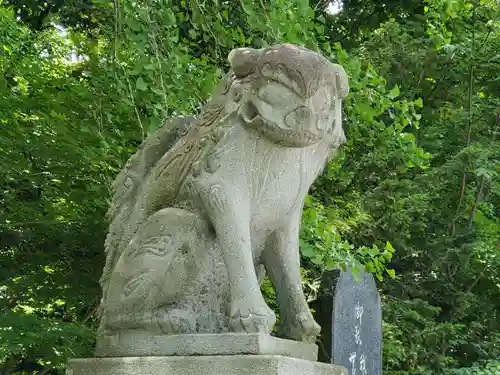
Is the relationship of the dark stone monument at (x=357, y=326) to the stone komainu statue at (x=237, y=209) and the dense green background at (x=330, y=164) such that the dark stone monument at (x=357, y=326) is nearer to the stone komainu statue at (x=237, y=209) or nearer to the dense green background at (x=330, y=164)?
the dense green background at (x=330, y=164)

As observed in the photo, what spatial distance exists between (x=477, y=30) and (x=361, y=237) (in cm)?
294

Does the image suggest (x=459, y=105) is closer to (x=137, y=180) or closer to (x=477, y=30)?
(x=477, y=30)

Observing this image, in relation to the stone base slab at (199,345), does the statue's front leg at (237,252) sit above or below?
above

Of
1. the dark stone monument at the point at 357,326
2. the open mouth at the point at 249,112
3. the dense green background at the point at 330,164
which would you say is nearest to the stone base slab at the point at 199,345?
the open mouth at the point at 249,112

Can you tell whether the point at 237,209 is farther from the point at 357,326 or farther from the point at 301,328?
the point at 357,326

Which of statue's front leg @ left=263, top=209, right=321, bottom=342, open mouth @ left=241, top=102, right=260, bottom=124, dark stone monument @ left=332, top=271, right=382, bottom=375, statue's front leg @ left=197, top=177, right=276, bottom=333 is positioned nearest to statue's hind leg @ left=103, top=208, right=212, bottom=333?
statue's front leg @ left=197, top=177, right=276, bottom=333

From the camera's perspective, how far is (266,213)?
3.07 metres

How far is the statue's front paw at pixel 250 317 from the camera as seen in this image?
2.80 meters

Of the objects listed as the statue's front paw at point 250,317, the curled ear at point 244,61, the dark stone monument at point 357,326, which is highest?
the curled ear at point 244,61

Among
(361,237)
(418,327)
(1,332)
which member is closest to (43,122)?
(1,332)

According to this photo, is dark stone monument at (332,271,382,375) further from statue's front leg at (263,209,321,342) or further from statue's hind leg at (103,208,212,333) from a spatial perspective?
statue's hind leg at (103,208,212,333)

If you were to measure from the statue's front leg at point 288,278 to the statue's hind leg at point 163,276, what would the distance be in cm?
28

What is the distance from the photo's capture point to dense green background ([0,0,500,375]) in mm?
5395

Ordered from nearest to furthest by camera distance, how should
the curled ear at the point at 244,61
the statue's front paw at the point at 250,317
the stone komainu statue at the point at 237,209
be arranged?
the statue's front paw at the point at 250,317, the stone komainu statue at the point at 237,209, the curled ear at the point at 244,61
